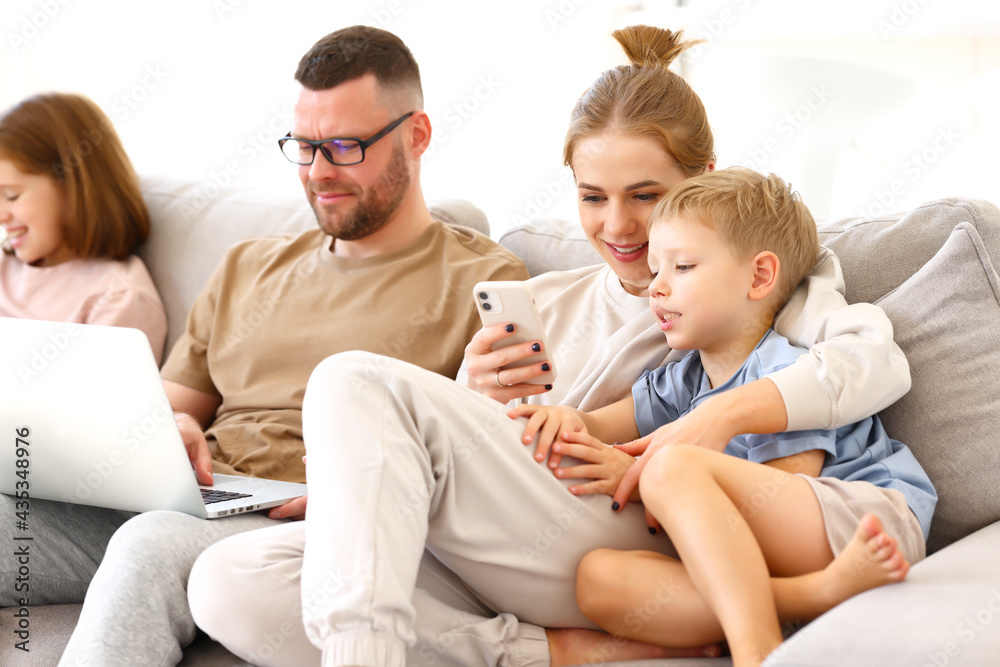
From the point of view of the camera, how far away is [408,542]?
3.09 ft

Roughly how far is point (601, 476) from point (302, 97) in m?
1.09

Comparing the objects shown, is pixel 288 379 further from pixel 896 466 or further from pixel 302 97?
pixel 896 466

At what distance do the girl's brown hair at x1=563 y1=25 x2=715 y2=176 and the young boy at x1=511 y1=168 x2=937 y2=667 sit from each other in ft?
0.39

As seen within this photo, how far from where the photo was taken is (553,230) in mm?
1900

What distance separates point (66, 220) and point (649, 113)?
4.82 ft

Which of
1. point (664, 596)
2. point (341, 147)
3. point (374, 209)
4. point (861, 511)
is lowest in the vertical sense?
point (664, 596)

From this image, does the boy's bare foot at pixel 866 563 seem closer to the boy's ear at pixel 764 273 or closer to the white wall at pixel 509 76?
the boy's ear at pixel 764 273

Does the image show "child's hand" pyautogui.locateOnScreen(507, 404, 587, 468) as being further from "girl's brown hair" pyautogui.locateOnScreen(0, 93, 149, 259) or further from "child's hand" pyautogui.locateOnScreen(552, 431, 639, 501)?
"girl's brown hair" pyautogui.locateOnScreen(0, 93, 149, 259)

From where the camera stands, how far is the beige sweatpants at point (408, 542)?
90 centimetres

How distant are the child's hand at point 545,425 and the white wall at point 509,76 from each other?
222 centimetres

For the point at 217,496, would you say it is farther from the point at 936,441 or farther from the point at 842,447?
the point at 936,441

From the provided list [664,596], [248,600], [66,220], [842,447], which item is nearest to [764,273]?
[842,447]

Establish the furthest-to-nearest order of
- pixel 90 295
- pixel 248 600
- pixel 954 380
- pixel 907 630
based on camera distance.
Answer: pixel 90 295, pixel 954 380, pixel 248 600, pixel 907 630

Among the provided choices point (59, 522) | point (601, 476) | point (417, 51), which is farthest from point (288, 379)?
point (417, 51)
